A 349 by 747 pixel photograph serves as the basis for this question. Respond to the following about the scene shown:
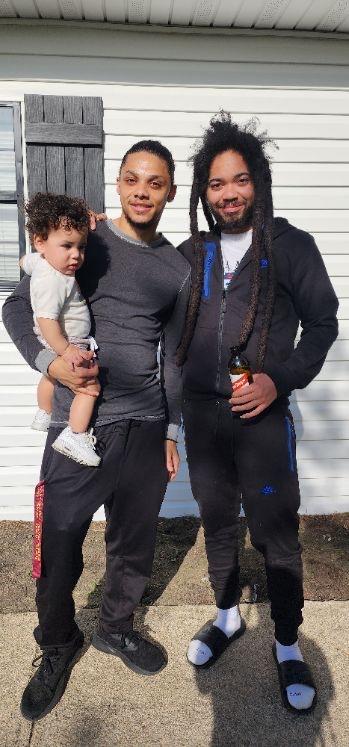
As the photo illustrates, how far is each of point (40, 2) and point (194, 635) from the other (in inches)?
151

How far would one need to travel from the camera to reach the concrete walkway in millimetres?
2547

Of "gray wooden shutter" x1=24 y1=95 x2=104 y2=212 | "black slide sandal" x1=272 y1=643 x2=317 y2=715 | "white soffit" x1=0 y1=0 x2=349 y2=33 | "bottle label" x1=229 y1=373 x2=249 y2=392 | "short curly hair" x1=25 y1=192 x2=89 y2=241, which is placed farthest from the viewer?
"gray wooden shutter" x1=24 y1=95 x2=104 y2=212

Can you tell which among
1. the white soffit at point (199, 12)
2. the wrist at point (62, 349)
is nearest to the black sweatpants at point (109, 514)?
the wrist at point (62, 349)

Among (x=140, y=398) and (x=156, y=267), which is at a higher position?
(x=156, y=267)

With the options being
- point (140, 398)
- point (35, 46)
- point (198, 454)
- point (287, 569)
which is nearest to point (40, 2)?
point (35, 46)

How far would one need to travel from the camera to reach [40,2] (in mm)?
3600

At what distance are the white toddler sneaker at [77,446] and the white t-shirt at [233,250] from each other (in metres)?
0.93

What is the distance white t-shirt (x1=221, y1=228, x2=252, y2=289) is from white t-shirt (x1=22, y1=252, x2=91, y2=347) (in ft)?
2.21

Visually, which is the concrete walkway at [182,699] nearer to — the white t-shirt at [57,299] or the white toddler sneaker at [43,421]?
the white toddler sneaker at [43,421]

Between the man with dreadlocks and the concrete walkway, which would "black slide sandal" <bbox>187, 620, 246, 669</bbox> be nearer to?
the concrete walkway

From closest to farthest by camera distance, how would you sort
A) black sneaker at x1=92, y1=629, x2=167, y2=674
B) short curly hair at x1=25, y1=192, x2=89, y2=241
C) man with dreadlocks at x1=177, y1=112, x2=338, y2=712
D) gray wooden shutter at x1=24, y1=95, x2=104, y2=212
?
short curly hair at x1=25, y1=192, x2=89, y2=241 < man with dreadlocks at x1=177, y1=112, x2=338, y2=712 < black sneaker at x1=92, y1=629, x2=167, y2=674 < gray wooden shutter at x1=24, y1=95, x2=104, y2=212

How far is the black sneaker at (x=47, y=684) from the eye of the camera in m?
2.65

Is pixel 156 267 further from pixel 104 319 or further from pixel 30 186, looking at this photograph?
pixel 30 186

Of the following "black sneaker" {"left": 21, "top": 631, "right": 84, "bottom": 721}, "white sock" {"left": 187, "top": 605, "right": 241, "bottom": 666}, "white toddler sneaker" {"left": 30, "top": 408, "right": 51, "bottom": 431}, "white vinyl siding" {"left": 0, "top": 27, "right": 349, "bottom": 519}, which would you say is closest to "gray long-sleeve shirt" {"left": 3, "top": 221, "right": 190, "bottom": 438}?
"white toddler sneaker" {"left": 30, "top": 408, "right": 51, "bottom": 431}
